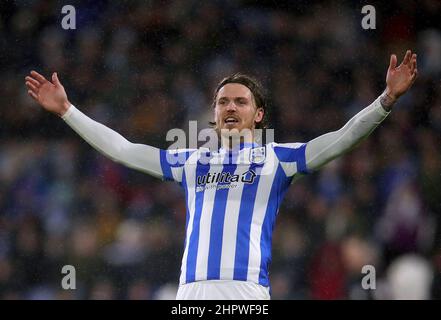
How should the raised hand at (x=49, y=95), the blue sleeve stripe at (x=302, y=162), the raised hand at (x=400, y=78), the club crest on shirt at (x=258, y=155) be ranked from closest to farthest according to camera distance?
the raised hand at (x=400, y=78)
the blue sleeve stripe at (x=302, y=162)
the club crest on shirt at (x=258, y=155)
the raised hand at (x=49, y=95)

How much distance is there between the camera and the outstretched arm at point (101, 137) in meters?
4.34

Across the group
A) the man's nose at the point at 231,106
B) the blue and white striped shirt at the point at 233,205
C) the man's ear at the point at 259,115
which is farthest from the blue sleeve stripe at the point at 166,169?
the man's ear at the point at 259,115

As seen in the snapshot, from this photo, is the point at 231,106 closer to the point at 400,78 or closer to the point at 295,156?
the point at 295,156

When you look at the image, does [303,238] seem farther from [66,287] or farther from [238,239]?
[238,239]

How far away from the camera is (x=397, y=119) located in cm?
Answer: 782

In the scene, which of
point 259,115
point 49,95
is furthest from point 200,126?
point 49,95

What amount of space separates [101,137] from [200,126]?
137 inches

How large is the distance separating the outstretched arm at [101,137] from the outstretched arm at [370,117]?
0.84 m

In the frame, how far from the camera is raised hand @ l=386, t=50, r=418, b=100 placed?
394 cm

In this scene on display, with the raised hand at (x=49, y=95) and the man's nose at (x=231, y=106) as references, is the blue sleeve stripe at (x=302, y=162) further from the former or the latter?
the raised hand at (x=49, y=95)

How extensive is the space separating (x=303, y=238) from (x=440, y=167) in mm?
1353

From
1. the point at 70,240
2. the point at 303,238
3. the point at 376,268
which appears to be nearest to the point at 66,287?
A: the point at 70,240

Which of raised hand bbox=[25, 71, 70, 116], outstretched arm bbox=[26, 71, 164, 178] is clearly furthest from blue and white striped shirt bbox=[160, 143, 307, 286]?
raised hand bbox=[25, 71, 70, 116]

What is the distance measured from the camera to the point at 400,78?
396 cm
